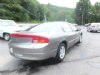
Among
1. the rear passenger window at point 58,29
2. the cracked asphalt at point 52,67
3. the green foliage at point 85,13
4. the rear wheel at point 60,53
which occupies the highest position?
the green foliage at point 85,13

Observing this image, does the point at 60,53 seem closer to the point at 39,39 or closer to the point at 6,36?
the point at 39,39

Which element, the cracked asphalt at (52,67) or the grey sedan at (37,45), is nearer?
the cracked asphalt at (52,67)

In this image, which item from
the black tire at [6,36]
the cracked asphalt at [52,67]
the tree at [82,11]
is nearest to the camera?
the cracked asphalt at [52,67]

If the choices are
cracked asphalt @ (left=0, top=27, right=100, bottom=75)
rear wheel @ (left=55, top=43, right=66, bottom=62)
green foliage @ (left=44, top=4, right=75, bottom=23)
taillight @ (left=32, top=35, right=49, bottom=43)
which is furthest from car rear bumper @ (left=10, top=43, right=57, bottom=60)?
green foliage @ (left=44, top=4, right=75, bottom=23)

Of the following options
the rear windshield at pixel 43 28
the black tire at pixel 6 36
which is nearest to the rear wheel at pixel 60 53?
the rear windshield at pixel 43 28

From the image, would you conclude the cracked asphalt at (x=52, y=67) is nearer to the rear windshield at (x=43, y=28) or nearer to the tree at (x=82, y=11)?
the rear windshield at (x=43, y=28)

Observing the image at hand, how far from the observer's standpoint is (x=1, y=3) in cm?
5134

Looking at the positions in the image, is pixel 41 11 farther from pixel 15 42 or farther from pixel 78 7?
pixel 15 42

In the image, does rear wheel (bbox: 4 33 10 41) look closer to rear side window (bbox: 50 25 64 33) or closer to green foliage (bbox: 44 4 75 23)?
rear side window (bbox: 50 25 64 33)

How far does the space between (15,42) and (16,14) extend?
164 feet

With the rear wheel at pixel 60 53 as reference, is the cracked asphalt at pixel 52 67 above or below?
below

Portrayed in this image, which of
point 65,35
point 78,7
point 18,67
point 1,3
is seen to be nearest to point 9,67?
point 18,67

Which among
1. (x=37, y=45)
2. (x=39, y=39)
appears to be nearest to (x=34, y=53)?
(x=37, y=45)

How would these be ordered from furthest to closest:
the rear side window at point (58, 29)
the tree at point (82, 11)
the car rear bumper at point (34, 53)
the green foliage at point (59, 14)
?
1. the green foliage at point (59, 14)
2. the tree at point (82, 11)
3. the rear side window at point (58, 29)
4. the car rear bumper at point (34, 53)
